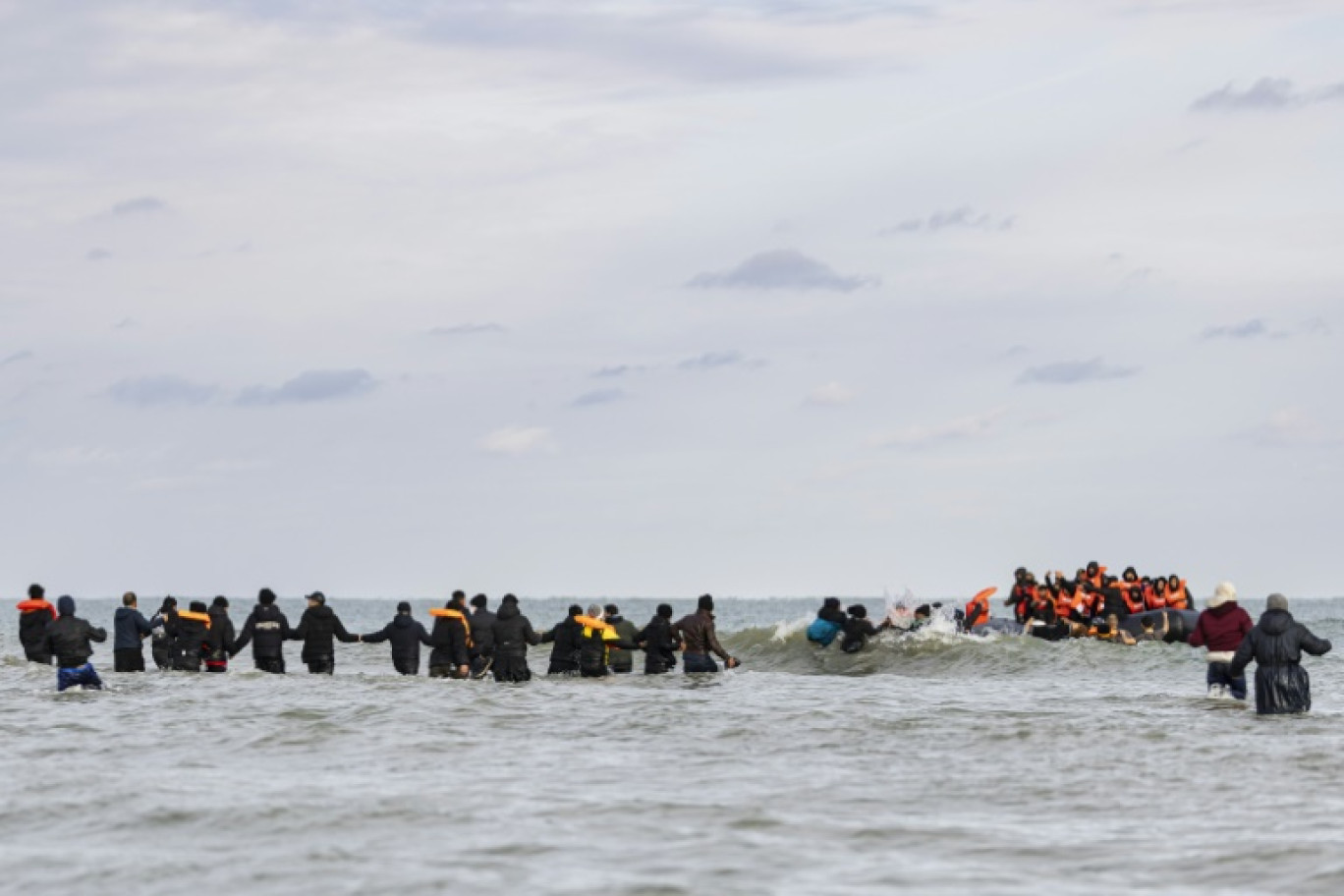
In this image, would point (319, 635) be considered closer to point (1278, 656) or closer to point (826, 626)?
point (826, 626)

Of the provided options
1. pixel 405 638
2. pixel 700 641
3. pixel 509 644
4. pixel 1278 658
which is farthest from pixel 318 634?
pixel 1278 658

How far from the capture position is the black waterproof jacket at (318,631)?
2669 centimetres

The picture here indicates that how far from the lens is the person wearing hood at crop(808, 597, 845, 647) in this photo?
110 ft

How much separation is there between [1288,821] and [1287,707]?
627 centimetres

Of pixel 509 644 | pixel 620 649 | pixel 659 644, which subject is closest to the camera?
pixel 509 644

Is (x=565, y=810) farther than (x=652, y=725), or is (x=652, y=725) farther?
(x=652, y=725)

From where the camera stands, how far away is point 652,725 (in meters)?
20.0

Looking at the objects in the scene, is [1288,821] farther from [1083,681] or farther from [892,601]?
[892,601]

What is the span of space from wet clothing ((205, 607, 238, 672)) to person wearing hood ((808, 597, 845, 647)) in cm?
1139

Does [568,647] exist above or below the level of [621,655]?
above

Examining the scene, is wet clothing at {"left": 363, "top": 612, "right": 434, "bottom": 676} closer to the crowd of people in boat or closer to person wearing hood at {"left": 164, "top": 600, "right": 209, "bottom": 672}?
the crowd of people in boat

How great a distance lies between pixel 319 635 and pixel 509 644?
342cm

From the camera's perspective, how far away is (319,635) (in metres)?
27.1

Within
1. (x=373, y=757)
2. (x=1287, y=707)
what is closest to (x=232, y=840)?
(x=373, y=757)
